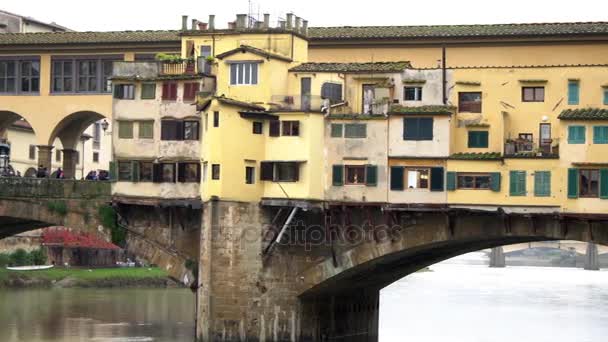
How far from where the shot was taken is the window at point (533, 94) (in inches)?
2153

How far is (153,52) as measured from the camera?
62906 mm

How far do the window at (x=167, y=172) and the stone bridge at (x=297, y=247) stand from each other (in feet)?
9.80

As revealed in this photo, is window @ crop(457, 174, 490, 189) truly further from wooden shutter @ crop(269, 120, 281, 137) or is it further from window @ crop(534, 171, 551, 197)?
wooden shutter @ crop(269, 120, 281, 137)

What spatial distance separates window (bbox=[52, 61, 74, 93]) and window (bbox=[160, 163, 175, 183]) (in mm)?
8545

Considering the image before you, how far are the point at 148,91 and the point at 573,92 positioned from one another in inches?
653

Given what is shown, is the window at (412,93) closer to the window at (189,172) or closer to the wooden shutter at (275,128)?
the wooden shutter at (275,128)

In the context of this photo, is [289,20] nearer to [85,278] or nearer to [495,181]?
[495,181]

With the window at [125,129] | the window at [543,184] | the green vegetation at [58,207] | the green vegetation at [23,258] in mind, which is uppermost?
the window at [125,129]

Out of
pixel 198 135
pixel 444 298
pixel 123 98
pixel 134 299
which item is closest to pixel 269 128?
pixel 198 135

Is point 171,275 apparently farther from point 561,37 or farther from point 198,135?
point 561,37

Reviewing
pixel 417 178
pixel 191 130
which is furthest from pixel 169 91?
pixel 417 178

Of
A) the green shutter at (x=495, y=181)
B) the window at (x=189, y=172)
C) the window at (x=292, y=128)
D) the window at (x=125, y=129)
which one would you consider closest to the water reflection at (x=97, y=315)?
the window at (x=189, y=172)

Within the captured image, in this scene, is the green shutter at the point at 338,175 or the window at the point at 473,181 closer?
the window at the point at 473,181

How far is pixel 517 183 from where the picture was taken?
5353 centimetres
